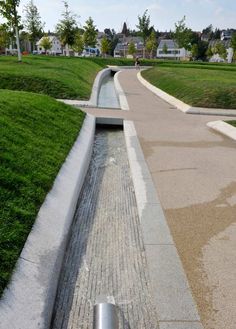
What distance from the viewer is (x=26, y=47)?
111m

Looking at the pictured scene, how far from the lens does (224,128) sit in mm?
12008

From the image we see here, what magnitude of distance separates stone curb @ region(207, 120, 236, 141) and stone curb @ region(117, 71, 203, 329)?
5.39m

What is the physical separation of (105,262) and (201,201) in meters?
2.27

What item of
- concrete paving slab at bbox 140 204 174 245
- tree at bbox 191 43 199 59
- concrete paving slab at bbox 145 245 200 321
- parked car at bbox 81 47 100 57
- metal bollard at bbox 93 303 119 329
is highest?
metal bollard at bbox 93 303 119 329

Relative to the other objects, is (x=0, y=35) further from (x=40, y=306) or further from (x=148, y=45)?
(x=40, y=306)

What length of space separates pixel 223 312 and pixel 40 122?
6.41 metres

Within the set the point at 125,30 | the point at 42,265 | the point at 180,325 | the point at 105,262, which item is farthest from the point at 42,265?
the point at 125,30

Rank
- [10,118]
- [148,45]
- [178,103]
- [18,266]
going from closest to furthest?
[18,266], [10,118], [178,103], [148,45]

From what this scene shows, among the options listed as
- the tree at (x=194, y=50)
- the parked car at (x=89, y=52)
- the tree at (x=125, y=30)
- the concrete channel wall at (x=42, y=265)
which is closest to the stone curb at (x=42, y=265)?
the concrete channel wall at (x=42, y=265)

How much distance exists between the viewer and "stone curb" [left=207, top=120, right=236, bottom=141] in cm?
1125

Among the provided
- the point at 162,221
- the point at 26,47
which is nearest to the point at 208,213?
the point at 162,221

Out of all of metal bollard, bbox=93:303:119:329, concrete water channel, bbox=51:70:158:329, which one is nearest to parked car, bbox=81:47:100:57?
concrete water channel, bbox=51:70:158:329

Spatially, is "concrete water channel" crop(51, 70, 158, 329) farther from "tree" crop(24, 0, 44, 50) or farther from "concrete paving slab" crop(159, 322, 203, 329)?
"tree" crop(24, 0, 44, 50)

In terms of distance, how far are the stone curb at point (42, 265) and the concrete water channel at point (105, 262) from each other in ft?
0.69
